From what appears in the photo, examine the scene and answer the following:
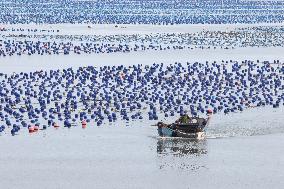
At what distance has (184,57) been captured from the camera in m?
75.9

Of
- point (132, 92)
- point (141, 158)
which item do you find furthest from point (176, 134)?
point (132, 92)

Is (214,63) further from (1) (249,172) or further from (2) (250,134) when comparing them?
(1) (249,172)

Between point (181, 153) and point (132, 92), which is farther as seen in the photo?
point (132, 92)

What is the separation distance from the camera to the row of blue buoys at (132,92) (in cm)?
4462

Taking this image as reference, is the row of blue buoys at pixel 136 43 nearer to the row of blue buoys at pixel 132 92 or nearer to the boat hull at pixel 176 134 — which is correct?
the row of blue buoys at pixel 132 92

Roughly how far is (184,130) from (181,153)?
3.49 m

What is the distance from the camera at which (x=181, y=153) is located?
121ft

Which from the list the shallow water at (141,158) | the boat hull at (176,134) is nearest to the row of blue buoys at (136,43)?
the shallow water at (141,158)

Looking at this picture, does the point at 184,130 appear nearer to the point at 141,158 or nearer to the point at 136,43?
the point at 141,158

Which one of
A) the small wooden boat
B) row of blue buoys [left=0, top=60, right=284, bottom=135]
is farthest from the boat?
row of blue buoys [left=0, top=60, right=284, bottom=135]

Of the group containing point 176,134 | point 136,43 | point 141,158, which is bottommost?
point 141,158

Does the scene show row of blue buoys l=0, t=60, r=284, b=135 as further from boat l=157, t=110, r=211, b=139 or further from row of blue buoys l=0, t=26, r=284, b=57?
row of blue buoys l=0, t=26, r=284, b=57

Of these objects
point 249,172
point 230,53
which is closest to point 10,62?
point 230,53

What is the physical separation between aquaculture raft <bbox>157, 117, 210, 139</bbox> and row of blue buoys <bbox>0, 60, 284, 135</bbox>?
115 inches
